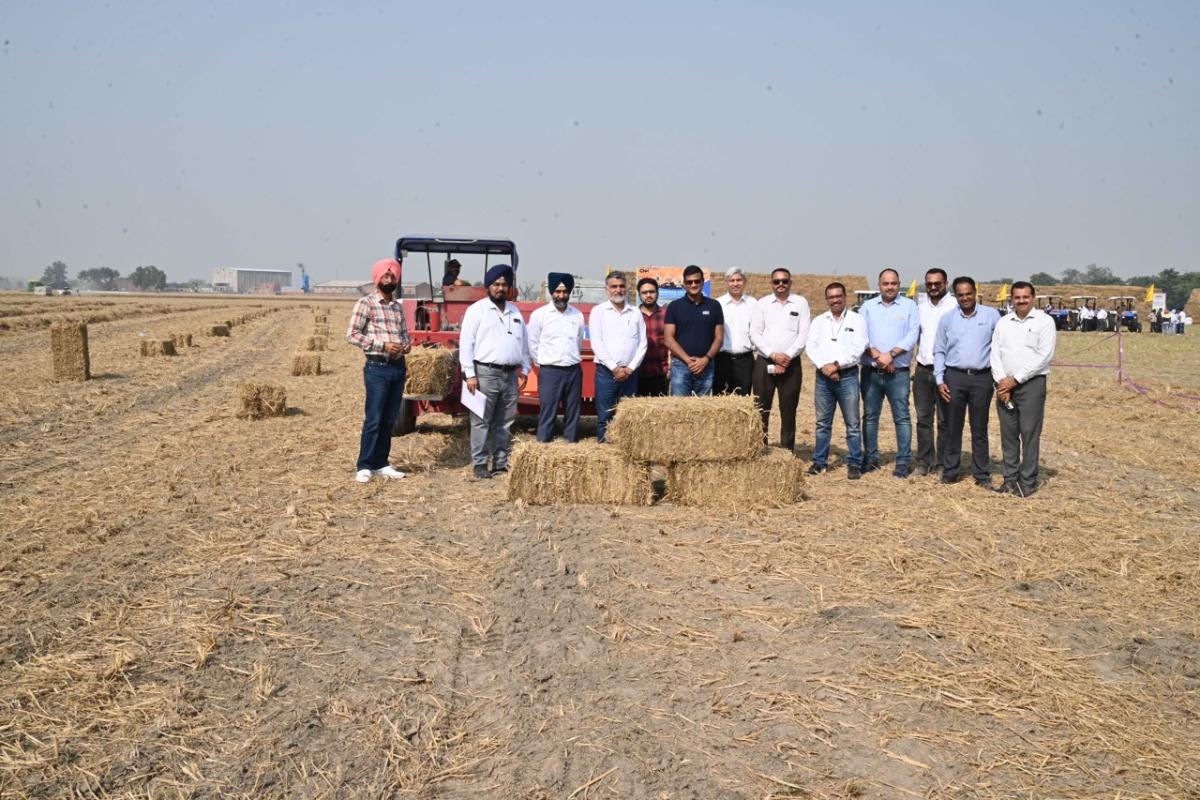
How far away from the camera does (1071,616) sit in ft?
16.0

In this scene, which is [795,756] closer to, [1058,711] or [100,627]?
[1058,711]

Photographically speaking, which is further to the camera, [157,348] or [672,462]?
[157,348]

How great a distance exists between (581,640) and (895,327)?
5181 millimetres

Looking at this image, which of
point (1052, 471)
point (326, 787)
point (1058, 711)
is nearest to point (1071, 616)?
point (1058, 711)

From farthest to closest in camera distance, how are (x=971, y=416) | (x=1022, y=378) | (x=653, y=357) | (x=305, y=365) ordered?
(x=305, y=365)
(x=653, y=357)
(x=971, y=416)
(x=1022, y=378)

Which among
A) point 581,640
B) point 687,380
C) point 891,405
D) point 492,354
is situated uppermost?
point 492,354

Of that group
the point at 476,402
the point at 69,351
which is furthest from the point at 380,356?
the point at 69,351

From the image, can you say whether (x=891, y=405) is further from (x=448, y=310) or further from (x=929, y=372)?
(x=448, y=310)

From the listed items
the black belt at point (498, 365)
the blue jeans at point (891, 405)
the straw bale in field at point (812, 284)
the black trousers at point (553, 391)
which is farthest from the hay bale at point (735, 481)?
the straw bale in field at point (812, 284)

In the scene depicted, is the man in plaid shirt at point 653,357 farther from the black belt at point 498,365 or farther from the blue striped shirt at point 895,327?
the blue striped shirt at point 895,327

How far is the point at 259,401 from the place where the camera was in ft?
38.1

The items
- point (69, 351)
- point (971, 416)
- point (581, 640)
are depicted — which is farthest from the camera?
point (69, 351)

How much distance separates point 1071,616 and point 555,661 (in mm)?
2957

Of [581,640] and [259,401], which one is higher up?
[259,401]
